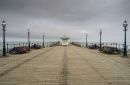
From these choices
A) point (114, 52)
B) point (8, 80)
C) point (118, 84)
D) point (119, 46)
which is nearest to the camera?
point (118, 84)

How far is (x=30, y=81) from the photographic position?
10727 millimetres

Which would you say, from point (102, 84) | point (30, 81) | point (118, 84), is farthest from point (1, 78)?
point (118, 84)

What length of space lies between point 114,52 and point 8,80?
2204cm

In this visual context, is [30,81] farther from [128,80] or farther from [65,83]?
[128,80]

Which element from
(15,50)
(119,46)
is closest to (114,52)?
(119,46)

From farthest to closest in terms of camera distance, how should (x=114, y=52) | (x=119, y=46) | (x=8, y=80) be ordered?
(x=119, y=46), (x=114, y=52), (x=8, y=80)

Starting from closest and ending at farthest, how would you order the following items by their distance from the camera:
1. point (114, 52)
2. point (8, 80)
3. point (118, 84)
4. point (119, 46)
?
point (118, 84) < point (8, 80) < point (114, 52) < point (119, 46)

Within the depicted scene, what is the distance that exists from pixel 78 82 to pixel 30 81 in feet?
7.34

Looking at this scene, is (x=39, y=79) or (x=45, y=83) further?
(x=39, y=79)

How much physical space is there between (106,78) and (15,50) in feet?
71.7

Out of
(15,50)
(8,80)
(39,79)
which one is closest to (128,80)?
(39,79)

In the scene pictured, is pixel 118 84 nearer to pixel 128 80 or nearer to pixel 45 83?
pixel 128 80

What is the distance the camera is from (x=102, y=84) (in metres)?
10.2

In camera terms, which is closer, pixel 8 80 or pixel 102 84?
pixel 102 84
